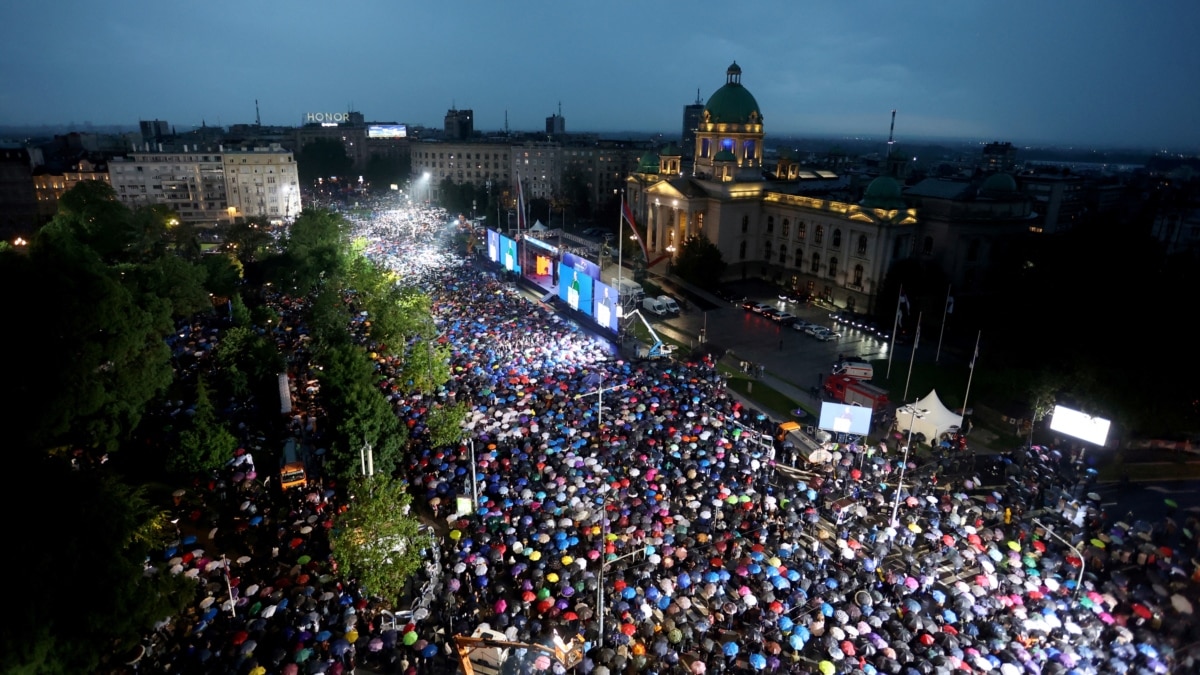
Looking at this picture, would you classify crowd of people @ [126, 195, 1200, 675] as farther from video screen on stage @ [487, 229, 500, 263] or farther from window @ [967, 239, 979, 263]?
video screen on stage @ [487, 229, 500, 263]

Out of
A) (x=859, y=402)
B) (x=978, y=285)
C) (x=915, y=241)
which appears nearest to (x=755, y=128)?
(x=915, y=241)

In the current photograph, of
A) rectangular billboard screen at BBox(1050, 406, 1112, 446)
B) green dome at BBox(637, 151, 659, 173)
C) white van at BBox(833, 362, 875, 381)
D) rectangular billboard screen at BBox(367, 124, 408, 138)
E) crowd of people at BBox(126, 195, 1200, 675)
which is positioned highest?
rectangular billboard screen at BBox(367, 124, 408, 138)

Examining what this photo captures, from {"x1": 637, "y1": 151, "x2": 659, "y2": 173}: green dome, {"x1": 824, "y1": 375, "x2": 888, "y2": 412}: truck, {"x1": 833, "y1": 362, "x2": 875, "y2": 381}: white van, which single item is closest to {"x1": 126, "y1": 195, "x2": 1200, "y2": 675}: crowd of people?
{"x1": 824, "y1": 375, "x2": 888, "y2": 412}: truck

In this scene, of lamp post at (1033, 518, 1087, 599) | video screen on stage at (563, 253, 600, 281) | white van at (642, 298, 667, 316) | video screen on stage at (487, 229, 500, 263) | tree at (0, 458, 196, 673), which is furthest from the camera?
A: video screen on stage at (487, 229, 500, 263)

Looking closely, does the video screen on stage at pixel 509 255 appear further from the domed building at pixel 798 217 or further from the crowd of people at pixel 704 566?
the crowd of people at pixel 704 566

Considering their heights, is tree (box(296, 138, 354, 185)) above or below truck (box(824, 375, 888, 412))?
above

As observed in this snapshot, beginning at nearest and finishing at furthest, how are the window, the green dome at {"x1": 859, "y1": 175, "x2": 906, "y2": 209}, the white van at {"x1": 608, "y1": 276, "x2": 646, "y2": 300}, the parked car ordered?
the parked car < the white van at {"x1": 608, "y1": 276, "x2": 646, "y2": 300} < the window < the green dome at {"x1": 859, "y1": 175, "x2": 906, "y2": 209}

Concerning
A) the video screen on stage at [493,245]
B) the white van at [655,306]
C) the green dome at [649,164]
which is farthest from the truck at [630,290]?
the green dome at [649,164]
